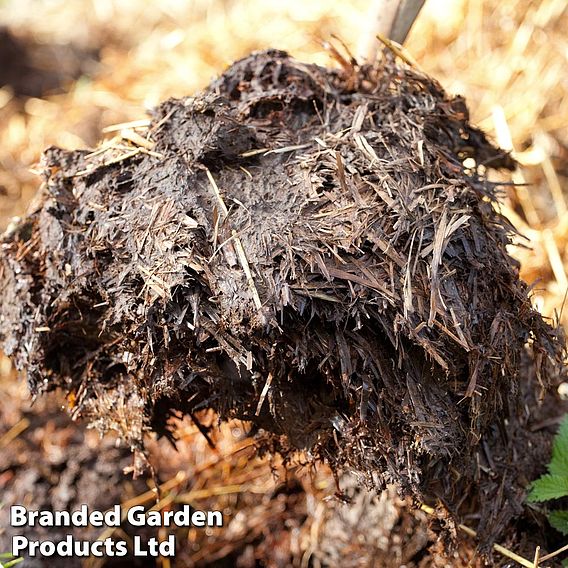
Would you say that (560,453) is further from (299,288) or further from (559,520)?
(299,288)

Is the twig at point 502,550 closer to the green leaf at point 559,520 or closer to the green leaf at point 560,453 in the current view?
the green leaf at point 559,520

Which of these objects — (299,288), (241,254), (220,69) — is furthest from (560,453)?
(220,69)

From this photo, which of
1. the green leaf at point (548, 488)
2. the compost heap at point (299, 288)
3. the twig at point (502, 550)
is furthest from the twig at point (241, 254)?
the green leaf at point (548, 488)

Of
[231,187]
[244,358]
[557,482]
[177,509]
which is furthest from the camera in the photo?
[177,509]

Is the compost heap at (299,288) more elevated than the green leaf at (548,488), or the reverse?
the compost heap at (299,288)

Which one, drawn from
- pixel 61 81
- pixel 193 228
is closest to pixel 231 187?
pixel 193 228

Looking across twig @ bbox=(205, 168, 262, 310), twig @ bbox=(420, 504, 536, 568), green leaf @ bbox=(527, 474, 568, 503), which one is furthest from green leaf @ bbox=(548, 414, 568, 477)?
twig @ bbox=(205, 168, 262, 310)

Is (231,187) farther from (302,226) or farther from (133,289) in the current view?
(133,289)
